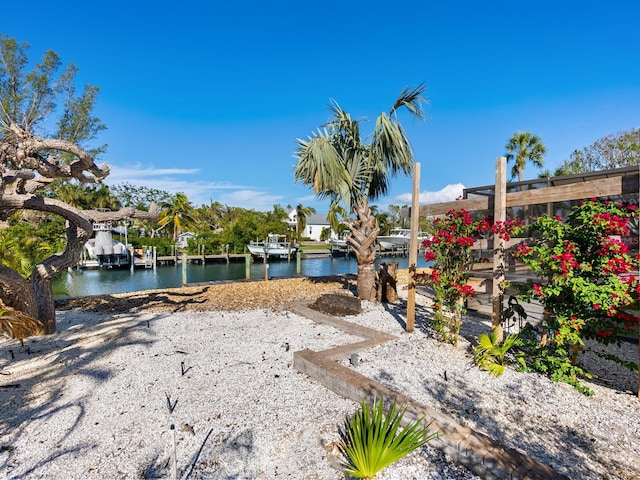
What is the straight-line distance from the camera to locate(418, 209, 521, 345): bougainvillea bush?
14.4 ft

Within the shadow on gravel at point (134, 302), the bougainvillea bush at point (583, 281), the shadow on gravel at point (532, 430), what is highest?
the bougainvillea bush at point (583, 281)

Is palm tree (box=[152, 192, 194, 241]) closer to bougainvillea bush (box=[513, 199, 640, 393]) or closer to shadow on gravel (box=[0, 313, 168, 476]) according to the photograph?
shadow on gravel (box=[0, 313, 168, 476])

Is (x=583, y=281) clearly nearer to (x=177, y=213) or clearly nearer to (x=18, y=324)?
(x=18, y=324)

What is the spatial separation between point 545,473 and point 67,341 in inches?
233

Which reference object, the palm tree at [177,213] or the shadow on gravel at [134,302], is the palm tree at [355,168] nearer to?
the shadow on gravel at [134,302]

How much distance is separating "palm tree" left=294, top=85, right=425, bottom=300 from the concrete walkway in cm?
404

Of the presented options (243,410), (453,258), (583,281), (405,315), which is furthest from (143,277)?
(583,281)

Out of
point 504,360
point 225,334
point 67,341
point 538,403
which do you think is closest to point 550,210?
point 504,360

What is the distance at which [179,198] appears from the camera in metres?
31.6

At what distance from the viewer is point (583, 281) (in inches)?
123

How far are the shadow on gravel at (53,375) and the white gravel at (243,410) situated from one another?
18 mm

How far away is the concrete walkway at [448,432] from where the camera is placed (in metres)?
2.09

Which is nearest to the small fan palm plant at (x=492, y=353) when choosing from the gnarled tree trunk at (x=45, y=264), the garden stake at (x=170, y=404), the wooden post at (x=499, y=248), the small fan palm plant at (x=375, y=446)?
the wooden post at (x=499, y=248)

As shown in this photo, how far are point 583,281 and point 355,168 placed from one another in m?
5.45
